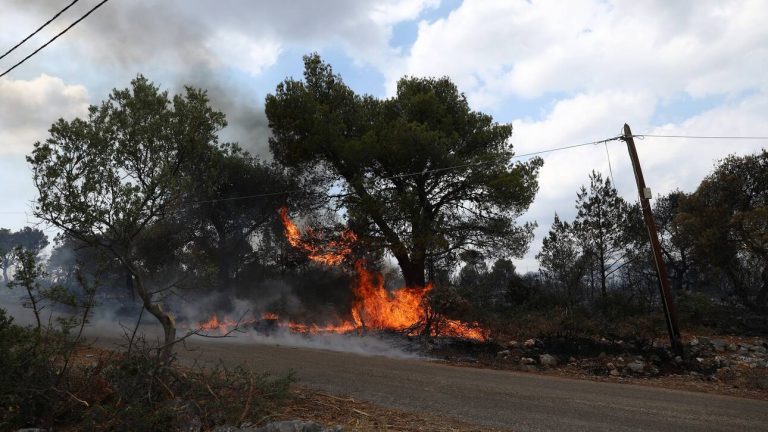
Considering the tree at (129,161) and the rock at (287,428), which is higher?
the tree at (129,161)

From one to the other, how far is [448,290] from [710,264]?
13951 mm

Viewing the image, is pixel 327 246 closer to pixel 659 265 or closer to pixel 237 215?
pixel 237 215

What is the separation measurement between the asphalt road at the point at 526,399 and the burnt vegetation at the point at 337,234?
2225 mm

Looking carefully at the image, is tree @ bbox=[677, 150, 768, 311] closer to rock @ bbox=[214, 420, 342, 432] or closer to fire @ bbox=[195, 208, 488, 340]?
fire @ bbox=[195, 208, 488, 340]

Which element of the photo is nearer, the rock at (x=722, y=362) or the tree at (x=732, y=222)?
the rock at (x=722, y=362)

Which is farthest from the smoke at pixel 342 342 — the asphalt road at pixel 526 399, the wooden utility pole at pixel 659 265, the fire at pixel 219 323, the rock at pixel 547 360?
the wooden utility pole at pixel 659 265

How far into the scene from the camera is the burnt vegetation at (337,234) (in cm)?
690

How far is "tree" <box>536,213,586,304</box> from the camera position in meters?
25.2

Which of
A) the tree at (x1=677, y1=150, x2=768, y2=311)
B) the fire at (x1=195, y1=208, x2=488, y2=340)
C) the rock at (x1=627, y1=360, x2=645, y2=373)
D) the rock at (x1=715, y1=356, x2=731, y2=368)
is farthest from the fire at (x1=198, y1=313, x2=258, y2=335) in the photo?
the tree at (x1=677, y1=150, x2=768, y2=311)

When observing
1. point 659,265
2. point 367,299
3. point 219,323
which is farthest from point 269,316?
point 659,265

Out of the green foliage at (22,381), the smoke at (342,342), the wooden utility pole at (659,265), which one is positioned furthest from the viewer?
the smoke at (342,342)

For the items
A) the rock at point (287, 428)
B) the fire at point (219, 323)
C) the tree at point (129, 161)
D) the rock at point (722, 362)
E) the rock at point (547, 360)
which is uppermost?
the tree at point (129, 161)

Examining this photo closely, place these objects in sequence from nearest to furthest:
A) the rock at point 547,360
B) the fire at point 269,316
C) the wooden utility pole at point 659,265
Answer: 1. the wooden utility pole at point 659,265
2. the rock at point 547,360
3. the fire at point 269,316

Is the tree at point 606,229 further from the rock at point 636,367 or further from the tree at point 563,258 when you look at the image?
the rock at point 636,367
